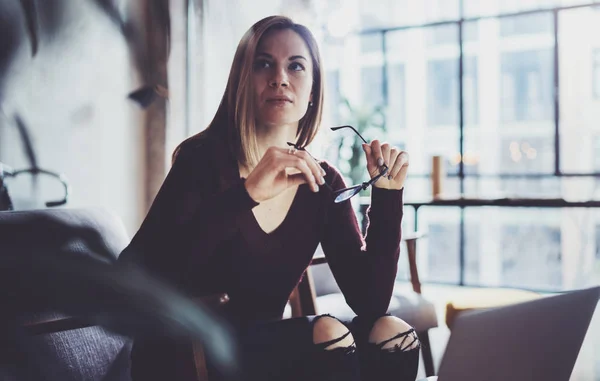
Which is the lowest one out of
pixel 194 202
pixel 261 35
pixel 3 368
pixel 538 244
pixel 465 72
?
pixel 538 244

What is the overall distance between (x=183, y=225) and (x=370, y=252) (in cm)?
50

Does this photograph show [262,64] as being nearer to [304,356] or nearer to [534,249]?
[304,356]

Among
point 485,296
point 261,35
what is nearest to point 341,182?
point 261,35

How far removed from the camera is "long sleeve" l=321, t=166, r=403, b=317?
1.37 metres

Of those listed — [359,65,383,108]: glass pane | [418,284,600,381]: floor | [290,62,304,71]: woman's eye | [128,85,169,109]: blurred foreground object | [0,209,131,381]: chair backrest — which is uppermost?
[359,65,383,108]: glass pane

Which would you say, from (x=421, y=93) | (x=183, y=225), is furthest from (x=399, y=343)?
(x=421, y=93)

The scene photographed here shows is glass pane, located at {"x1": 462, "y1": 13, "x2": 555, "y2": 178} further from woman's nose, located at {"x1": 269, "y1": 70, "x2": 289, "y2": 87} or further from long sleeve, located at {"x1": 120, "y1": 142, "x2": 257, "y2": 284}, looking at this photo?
long sleeve, located at {"x1": 120, "y1": 142, "x2": 257, "y2": 284}

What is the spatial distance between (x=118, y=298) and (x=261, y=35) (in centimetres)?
72

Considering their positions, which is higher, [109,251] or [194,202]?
[194,202]

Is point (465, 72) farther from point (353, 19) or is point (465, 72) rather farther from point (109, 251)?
point (109, 251)

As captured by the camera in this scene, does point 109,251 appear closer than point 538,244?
Yes

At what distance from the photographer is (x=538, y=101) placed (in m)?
8.90

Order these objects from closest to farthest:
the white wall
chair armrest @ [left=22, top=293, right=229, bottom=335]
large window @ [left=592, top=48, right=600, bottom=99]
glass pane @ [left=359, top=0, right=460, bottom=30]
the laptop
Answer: the laptop < chair armrest @ [left=22, top=293, right=229, bottom=335] < the white wall < glass pane @ [left=359, top=0, right=460, bottom=30] < large window @ [left=592, top=48, right=600, bottom=99]

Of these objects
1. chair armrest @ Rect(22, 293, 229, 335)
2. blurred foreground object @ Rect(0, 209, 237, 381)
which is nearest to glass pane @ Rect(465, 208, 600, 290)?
blurred foreground object @ Rect(0, 209, 237, 381)
